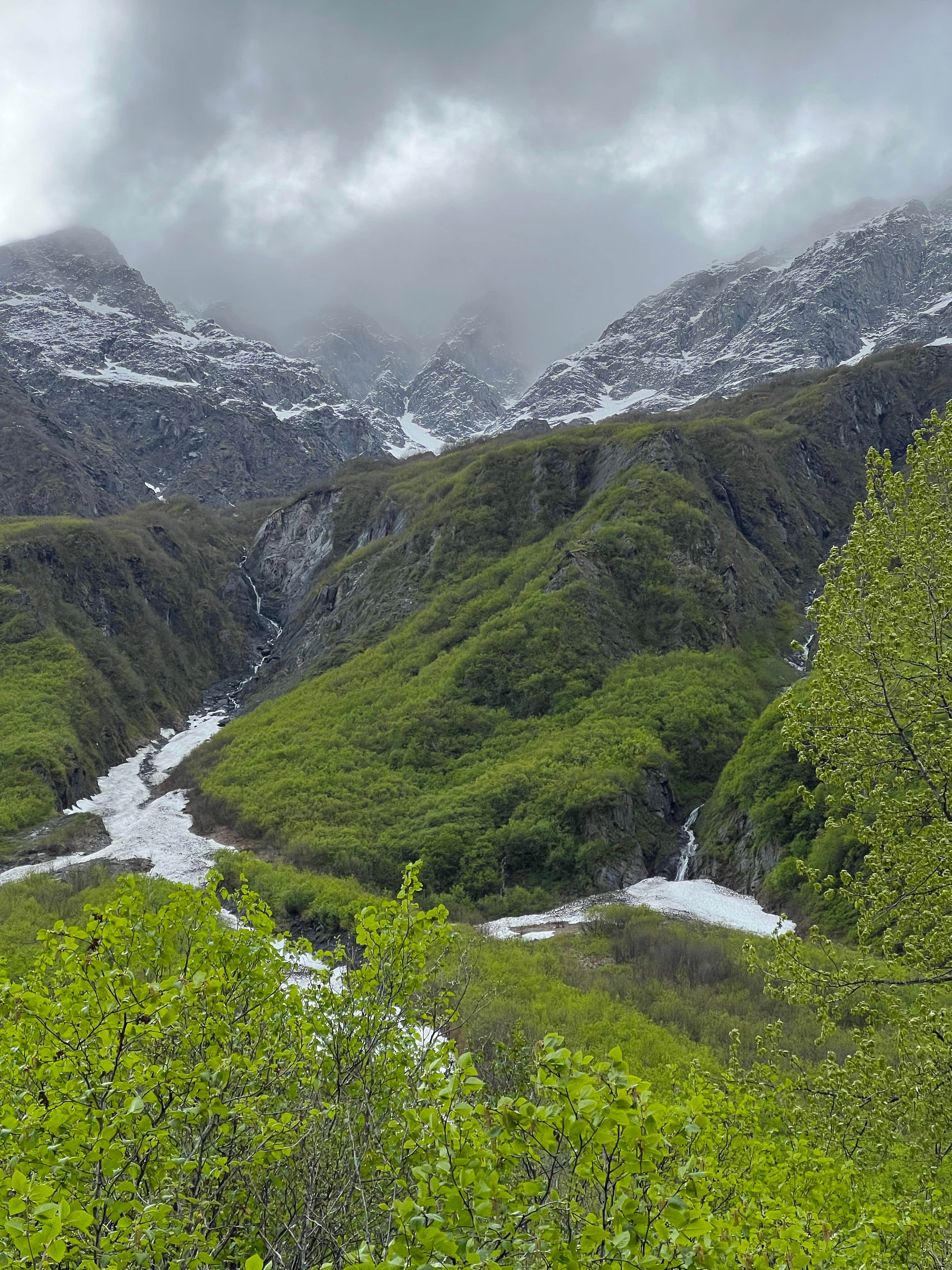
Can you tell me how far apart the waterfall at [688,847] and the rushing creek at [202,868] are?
0.04 m

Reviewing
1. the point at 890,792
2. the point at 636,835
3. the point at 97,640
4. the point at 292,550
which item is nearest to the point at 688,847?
the point at 636,835

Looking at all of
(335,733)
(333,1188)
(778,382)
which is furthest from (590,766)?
(778,382)

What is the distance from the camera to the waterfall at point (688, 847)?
114 feet

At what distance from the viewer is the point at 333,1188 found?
15.8ft

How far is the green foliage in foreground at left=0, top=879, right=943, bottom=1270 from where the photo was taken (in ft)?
8.79

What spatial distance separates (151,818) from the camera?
Answer: 4366 cm

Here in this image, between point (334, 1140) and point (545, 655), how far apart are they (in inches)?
1745

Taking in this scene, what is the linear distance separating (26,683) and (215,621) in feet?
120

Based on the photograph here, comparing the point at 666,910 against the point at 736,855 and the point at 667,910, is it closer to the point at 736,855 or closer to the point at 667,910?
the point at 667,910

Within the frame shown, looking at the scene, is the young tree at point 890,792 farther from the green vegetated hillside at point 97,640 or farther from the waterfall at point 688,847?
the green vegetated hillside at point 97,640

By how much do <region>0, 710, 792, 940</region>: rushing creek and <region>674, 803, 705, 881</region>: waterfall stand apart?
0.04m

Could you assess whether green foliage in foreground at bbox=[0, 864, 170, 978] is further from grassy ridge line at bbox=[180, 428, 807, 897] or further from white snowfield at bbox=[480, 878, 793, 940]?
white snowfield at bbox=[480, 878, 793, 940]

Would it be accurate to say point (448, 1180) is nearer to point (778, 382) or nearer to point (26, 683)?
point (26, 683)

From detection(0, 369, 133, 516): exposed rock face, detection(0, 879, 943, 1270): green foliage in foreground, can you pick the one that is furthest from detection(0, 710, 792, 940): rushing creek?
detection(0, 369, 133, 516): exposed rock face
